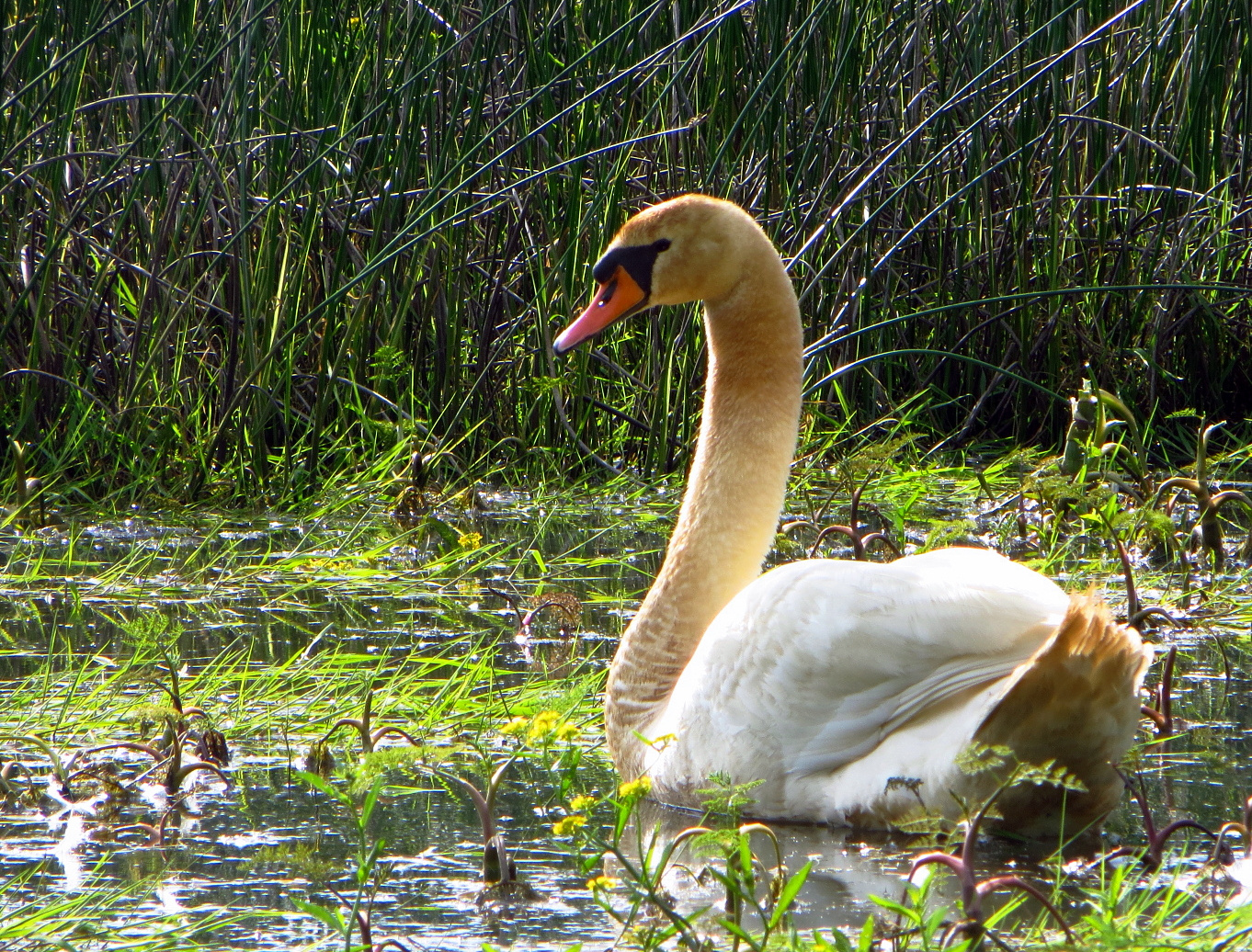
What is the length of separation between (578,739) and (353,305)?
2813mm

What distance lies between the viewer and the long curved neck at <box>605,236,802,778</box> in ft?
10.8

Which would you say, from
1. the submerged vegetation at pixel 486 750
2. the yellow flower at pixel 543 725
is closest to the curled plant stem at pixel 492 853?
the submerged vegetation at pixel 486 750

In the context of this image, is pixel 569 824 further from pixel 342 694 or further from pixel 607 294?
pixel 607 294

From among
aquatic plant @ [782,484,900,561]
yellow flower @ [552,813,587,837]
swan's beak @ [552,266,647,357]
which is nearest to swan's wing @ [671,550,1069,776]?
yellow flower @ [552,813,587,837]

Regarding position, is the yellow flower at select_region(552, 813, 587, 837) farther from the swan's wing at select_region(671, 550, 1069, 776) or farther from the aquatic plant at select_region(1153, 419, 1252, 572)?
the aquatic plant at select_region(1153, 419, 1252, 572)

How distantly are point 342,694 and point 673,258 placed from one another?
112cm

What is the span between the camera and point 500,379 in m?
6.19

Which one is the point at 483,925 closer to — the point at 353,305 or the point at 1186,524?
the point at 1186,524

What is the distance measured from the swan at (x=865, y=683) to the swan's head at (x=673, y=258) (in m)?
0.45

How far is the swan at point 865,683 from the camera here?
8.47 ft

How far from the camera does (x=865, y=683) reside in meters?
2.80

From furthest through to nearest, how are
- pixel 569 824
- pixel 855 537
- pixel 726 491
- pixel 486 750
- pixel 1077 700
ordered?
pixel 855 537 < pixel 726 491 < pixel 486 750 < pixel 1077 700 < pixel 569 824

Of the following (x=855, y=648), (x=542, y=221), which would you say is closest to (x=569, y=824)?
(x=855, y=648)

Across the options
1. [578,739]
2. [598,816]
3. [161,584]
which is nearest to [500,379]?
[161,584]
